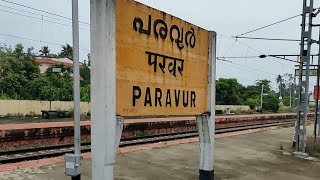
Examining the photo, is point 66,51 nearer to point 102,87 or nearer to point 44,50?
point 44,50

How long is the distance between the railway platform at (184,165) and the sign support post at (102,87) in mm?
3248

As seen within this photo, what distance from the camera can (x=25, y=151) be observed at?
11.8 m

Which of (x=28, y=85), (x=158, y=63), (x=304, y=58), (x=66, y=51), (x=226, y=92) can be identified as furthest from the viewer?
(x=66, y=51)

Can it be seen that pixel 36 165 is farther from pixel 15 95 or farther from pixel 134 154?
pixel 15 95

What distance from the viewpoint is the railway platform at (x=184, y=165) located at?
7723mm

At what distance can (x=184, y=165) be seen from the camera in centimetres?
923

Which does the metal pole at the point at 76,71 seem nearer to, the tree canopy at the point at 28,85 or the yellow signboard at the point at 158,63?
the yellow signboard at the point at 158,63

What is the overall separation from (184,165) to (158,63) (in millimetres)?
4608

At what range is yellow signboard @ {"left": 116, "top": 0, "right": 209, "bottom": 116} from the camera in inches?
180

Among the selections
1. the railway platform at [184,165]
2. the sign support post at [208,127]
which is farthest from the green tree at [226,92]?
the sign support post at [208,127]

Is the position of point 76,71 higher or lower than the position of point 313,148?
higher

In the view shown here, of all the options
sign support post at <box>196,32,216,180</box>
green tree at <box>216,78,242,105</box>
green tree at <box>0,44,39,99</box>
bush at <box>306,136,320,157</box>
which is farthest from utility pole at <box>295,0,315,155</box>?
green tree at <box>216,78,242,105</box>

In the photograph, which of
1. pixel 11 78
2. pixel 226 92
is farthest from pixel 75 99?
pixel 226 92

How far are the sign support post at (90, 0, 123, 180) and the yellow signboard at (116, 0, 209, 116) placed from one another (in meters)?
0.20
